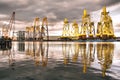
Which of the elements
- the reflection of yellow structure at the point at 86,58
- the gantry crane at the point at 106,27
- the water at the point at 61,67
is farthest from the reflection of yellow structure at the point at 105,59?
the gantry crane at the point at 106,27

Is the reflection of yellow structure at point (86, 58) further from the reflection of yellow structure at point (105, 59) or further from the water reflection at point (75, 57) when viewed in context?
the reflection of yellow structure at point (105, 59)

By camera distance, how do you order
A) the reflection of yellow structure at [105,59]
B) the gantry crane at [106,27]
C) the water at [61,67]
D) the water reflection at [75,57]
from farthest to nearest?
the gantry crane at [106,27]
the water reflection at [75,57]
the reflection of yellow structure at [105,59]
the water at [61,67]

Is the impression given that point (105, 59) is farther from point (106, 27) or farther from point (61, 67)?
point (106, 27)

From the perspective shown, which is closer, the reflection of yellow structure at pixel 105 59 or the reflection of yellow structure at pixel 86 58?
the reflection of yellow structure at pixel 105 59

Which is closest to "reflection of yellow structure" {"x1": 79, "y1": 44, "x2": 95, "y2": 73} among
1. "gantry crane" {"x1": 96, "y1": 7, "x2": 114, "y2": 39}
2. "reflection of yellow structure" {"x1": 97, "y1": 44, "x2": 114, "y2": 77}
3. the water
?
the water

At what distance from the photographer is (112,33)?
607 feet

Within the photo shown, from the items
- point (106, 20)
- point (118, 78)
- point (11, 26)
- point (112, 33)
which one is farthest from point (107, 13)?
point (118, 78)

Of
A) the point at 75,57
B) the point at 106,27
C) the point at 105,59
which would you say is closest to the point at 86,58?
the point at 75,57

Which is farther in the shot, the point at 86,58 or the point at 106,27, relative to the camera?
the point at 106,27

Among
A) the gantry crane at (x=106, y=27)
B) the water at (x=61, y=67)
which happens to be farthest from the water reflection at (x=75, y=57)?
the gantry crane at (x=106, y=27)

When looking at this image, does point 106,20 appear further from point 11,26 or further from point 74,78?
point 74,78

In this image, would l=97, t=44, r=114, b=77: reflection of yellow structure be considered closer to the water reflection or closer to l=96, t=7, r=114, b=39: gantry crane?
the water reflection

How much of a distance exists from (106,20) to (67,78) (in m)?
177

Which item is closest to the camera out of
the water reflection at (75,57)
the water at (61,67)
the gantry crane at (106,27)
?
the water at (61,67)
